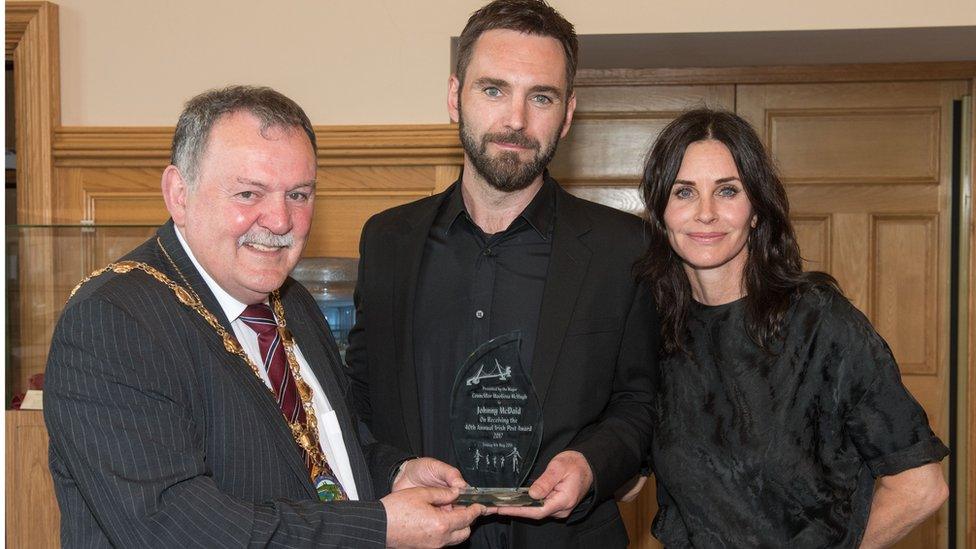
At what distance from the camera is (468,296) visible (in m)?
2.06

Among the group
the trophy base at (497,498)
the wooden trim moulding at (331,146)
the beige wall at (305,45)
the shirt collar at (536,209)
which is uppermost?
the beige wall at (305,45)

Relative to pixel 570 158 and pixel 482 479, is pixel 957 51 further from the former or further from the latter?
pixel 482 479

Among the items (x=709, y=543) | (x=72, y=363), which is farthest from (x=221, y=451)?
(x=709, y=543)

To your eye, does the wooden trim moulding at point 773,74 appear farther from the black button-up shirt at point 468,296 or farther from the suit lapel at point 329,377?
the suit lapel at point 329,377

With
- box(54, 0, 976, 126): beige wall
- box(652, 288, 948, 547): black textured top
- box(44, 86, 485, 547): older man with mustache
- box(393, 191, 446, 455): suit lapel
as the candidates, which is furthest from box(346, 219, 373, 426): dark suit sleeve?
box(54, 0, 976, 126): beige wall

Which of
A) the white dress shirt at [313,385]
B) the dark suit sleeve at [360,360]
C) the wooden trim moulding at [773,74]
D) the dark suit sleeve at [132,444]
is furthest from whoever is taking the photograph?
the wooden trim moulding at [773,74]

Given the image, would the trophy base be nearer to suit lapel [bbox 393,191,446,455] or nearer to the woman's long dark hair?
suit lapel [bbox 393,191,446,455]

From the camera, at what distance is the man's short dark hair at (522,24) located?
208cm

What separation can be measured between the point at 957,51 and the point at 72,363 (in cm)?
333

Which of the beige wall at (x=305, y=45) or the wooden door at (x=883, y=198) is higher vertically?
the beige wall at (x=305, y=45)

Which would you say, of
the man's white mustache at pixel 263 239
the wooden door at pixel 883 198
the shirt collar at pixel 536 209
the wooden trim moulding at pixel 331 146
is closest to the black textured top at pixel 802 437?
the shirt collar at pixel 536 209

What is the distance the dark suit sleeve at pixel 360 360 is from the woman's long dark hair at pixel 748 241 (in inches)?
24.6

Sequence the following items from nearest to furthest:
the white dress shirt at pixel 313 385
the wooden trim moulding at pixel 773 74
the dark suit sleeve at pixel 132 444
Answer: the dark suit sleeve at pixel 132 444
the white dress shirt at pixel 313 385
the wooden trim moulding at pixel 773 74

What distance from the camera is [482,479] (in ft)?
6.11
